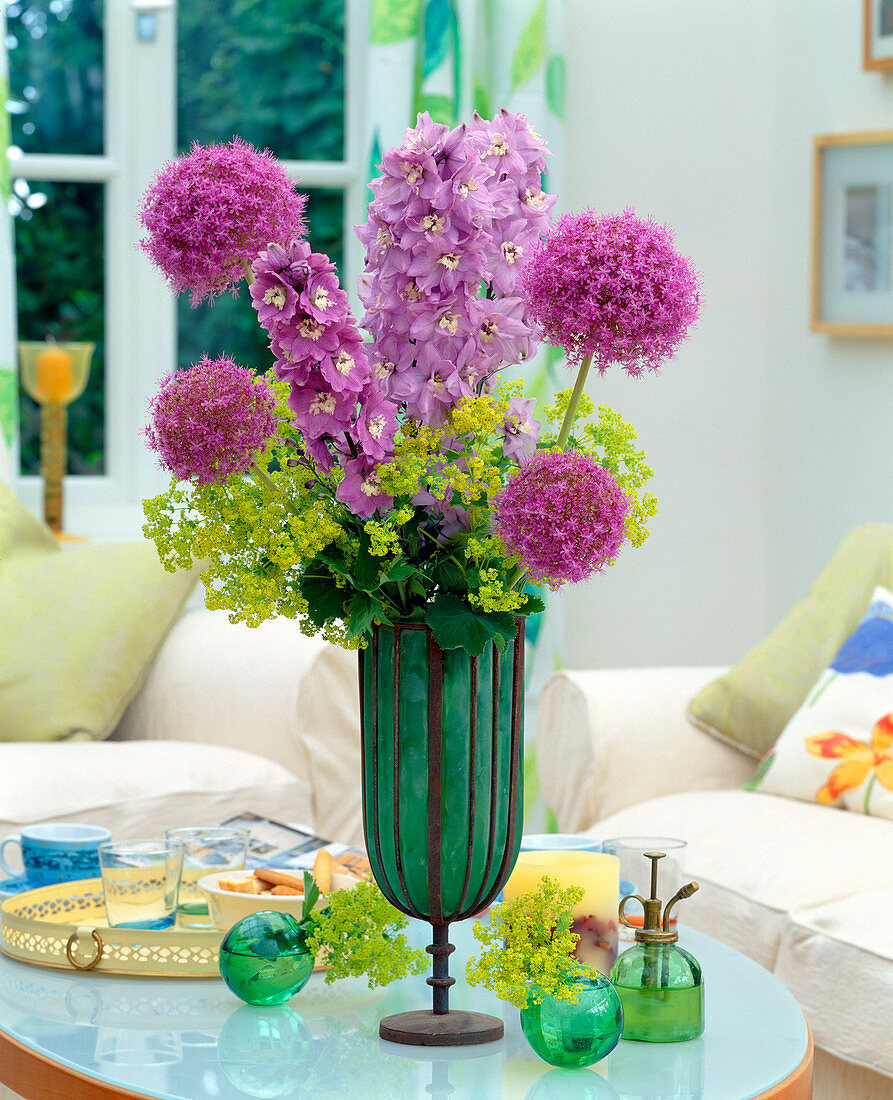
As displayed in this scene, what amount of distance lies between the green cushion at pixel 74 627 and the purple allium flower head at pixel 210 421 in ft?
4.90

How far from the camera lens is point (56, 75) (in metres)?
3.19

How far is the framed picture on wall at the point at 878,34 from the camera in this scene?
289 centimetres

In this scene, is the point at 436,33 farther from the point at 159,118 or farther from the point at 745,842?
the point at 745,842

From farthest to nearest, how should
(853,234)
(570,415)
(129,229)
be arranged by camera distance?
(129,229) → (853,234) → (570,415)

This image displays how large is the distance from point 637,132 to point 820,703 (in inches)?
66.0

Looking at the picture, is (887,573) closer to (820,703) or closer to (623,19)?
(820,703)

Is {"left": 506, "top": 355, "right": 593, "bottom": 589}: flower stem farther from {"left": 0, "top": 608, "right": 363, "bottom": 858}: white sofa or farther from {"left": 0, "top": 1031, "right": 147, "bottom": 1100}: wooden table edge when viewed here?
{"left": 0, "top": 608, "right": 363, "bottom": 858}: white sofa

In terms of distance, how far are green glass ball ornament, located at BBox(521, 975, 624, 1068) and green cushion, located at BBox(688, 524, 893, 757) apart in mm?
1293

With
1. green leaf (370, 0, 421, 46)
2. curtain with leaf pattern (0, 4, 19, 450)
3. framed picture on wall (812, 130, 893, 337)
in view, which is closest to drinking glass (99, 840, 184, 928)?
curtain with leaf pattern (0, 4, 19, 450)

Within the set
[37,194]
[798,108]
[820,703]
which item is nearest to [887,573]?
[820,703]

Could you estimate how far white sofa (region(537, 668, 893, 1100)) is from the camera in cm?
162

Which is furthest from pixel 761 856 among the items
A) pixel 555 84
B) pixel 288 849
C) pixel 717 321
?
pixel 555 84

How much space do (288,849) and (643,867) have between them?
0.50m

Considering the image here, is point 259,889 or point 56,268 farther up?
point 56,268
